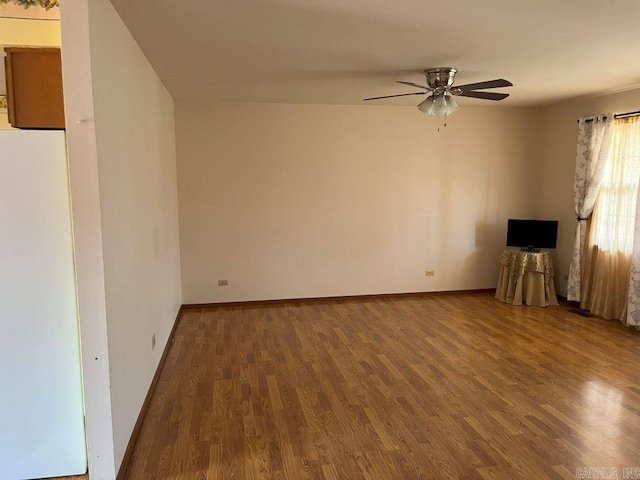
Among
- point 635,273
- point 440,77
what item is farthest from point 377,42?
point 635,273

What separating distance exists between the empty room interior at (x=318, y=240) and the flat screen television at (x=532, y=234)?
26 mm

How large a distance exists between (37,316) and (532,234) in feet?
17.7

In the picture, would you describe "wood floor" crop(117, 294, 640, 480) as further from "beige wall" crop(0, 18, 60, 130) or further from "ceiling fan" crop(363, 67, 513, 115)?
"beige wall" crop(0, 18, 60, 130)

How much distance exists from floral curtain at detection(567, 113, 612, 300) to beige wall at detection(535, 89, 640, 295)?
221 mm

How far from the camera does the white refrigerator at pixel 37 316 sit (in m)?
2.07

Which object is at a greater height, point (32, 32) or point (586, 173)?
point (32, 32)

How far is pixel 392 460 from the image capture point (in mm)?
2404

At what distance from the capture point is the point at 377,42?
2.98 meters

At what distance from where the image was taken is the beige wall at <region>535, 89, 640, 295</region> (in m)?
5.41

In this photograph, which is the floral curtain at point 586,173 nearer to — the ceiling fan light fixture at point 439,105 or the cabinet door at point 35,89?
the ceiling fan light fixture at point 439,105

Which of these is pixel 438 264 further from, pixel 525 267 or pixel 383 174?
pixel 383 174

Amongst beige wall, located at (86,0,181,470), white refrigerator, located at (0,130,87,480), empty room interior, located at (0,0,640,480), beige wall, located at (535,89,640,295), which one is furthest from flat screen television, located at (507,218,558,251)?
white refrigerator, located at (0,130,87,480)

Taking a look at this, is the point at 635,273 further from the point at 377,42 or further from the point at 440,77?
the point at 377,42

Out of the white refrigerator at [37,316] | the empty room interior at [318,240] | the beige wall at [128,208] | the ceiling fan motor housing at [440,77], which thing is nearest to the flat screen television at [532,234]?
the empty room interior at [318,240]
